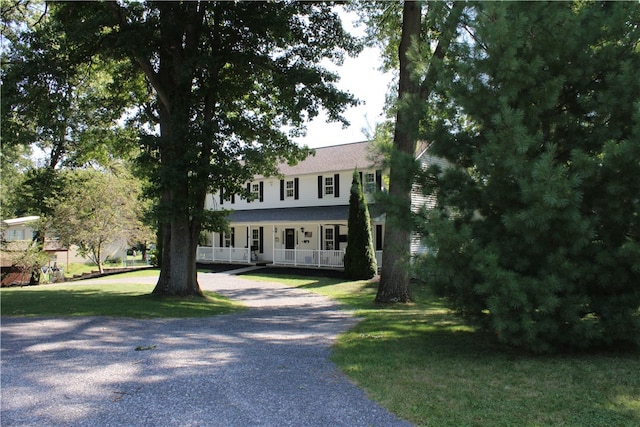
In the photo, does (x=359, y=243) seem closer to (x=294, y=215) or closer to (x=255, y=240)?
(x=294, y=215)

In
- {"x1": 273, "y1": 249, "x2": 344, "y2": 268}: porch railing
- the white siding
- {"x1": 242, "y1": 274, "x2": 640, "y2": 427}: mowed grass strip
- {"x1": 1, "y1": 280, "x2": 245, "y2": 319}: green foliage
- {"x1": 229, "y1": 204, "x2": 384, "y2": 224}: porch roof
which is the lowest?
{"x1": 242, "y1": 274, "x2": 640, "y2": 427}: mowed grass strip

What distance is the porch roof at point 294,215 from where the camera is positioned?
25062 millimetres

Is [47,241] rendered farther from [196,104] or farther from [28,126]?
[196,104]

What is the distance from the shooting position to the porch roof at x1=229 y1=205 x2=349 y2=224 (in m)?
25.1

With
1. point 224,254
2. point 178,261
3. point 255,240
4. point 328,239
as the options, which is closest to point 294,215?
point 328,239

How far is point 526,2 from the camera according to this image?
620 cm

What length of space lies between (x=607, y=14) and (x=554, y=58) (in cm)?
105

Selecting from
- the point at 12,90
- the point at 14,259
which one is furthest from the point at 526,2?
the point at 14,259

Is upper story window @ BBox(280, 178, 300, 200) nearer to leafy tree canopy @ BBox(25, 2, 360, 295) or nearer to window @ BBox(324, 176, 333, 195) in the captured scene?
window @ BBox(324, 176, 333, 195)

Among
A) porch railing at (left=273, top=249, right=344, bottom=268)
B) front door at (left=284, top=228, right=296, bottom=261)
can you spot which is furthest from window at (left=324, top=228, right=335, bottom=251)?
front door at (left=284, top=228, right=296, bottom=261)

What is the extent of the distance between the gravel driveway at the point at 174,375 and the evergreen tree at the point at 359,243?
11.7 meters

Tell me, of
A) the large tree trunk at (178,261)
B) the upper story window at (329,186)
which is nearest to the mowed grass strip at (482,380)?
the large tree trunk at (178,261)

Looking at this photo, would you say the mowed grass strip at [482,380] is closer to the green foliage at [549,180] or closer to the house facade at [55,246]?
the green foliage at [549,180]

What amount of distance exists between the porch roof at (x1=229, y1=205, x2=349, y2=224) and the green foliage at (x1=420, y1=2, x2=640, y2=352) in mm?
17915
